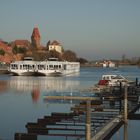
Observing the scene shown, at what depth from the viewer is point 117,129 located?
23922 mm

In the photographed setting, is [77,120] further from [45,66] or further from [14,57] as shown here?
[14,57]

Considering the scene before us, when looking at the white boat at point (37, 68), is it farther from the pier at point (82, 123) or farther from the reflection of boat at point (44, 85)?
the pier at point (82, 123)

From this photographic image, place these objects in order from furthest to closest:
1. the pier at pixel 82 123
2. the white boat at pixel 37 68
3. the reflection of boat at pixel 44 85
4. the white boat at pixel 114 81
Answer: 1. the white boat at pixel 37 68
2. the reflection of boat at pixel 44 85
3. the white boat at pixel 114 81
4. the pier at pixel 82 123

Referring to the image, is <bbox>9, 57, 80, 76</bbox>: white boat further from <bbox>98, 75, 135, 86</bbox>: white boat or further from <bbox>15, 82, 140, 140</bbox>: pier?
<bbox>15, 82, 140, 140</bbox>: pier

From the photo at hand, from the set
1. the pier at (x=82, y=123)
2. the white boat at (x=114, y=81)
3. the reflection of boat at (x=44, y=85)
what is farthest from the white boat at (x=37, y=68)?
the pier at (x=82, y=123)

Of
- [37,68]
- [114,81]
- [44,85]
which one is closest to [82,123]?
[114,81]

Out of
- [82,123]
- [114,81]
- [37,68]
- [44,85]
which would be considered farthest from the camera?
[37,68]

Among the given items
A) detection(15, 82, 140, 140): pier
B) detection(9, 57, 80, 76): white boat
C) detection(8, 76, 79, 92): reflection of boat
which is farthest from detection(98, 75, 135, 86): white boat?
detection(9, 57, 80, 76): white boat

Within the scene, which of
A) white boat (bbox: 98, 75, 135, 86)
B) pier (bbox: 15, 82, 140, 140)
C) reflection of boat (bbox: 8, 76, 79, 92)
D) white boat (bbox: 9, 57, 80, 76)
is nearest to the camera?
pier (bbox: 15, 82, 140, 140)

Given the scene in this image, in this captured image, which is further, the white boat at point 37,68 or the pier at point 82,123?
the white boat at point 37,68

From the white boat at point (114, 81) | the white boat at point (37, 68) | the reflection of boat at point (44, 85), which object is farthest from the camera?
the white boat at point (37, 68)

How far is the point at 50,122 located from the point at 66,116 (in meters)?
2.46

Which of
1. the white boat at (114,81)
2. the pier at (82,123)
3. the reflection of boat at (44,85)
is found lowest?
the reflection of boat at (44,85)

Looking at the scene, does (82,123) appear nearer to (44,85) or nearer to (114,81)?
(114,81)
